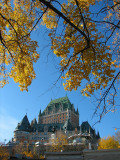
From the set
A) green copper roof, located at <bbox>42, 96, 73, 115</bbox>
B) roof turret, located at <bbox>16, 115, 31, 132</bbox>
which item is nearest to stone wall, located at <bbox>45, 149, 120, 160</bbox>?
roof turret, located at <bbox>16, 115, 31, 132</bbox>

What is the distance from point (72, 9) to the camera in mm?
4824

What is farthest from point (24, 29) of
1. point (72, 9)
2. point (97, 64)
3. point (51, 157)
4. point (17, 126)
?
point (17, 126)

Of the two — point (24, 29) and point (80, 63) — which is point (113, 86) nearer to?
point (80, 63)

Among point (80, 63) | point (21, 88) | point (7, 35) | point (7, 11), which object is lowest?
point (21, 88)

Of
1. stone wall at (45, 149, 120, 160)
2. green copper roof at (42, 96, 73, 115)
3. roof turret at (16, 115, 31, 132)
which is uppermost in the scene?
green copper roof at (42, 96, 73, 115)

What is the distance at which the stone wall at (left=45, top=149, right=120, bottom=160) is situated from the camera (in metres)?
4.07

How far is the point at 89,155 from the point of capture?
170 inches

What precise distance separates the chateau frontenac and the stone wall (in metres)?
57.8

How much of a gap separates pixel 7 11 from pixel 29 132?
7825cm

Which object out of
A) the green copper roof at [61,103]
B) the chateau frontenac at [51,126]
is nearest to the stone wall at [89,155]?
the chateau frontenac at [51,126]

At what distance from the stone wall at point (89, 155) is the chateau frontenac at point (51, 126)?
57756 millimetres

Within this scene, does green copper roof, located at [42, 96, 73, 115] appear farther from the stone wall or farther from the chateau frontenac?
the stone wall

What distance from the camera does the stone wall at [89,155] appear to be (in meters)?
4.07

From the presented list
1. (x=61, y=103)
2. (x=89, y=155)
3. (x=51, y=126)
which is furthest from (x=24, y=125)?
(x=89, y=155)
